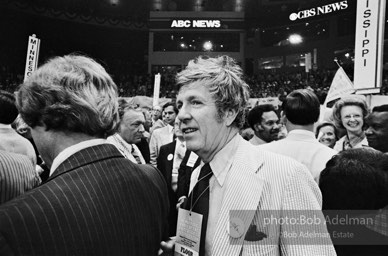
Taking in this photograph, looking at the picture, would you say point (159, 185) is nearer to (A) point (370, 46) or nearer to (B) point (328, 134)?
(A) point (370, 46)

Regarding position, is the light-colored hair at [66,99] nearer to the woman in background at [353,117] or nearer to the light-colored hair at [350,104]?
the woman in background at [353,117]

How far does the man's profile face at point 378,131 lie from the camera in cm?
242

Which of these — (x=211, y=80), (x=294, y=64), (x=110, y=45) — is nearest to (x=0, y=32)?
(x=110, y=45)

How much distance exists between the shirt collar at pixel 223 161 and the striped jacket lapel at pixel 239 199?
3 centimetres

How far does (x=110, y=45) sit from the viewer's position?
87.1ft

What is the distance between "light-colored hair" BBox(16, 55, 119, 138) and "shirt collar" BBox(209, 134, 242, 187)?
17.8 inches

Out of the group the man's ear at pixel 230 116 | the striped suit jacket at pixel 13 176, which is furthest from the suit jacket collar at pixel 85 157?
the striped suit jacket at pixel 13 176

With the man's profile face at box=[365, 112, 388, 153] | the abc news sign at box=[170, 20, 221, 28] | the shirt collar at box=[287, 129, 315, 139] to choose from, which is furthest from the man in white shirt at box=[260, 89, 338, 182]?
the abc news sign at box=[170, 20, 221, 28]

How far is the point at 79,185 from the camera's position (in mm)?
977

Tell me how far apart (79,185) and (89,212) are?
76 millimetres

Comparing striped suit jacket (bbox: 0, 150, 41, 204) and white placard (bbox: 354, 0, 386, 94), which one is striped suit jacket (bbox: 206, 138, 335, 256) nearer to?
striped suit jacket (bbox: 0, 150, 41, 204)

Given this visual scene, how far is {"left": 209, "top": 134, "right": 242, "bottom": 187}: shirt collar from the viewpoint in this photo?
139 centimetres

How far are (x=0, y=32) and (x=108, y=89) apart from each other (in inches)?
941

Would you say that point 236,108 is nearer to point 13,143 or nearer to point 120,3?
point 13,143
